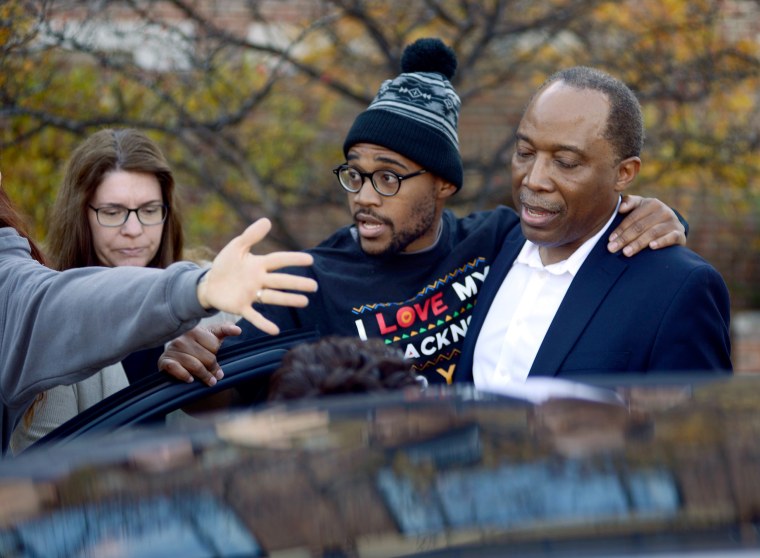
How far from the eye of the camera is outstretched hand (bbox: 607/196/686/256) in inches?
127

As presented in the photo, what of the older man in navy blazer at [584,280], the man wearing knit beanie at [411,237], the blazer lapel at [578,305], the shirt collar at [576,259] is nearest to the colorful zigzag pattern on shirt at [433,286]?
the man wearing knit beanie at [411,237]

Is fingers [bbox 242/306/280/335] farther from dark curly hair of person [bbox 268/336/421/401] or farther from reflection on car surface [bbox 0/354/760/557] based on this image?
reflection on car surface [bbox 0/354/760/557]

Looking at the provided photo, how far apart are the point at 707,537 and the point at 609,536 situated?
5.4 inches

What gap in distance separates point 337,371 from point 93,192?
6.51 ft

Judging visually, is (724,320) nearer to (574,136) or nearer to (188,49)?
(574,136)

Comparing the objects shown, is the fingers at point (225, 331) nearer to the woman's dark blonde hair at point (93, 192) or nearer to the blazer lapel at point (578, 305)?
the blazer lapel at point (578, 305)

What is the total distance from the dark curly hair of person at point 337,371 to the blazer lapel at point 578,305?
2.90ft

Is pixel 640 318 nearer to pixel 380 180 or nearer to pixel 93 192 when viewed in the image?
pixel 380 180

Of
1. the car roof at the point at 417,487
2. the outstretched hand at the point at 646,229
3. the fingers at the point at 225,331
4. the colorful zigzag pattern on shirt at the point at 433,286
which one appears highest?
the outstretched hand at the point at 646,229

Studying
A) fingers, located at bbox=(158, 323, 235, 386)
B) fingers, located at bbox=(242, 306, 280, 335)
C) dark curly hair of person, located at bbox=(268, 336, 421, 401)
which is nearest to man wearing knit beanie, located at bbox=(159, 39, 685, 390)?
fingers, located at bbox=(158, 323, 235, 386)

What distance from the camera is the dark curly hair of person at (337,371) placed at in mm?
2213

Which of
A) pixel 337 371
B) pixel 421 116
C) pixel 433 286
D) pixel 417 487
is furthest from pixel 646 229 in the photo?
pixel 417 487

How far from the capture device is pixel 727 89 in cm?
714

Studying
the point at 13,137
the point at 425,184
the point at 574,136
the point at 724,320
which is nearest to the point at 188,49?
A: the point at 13,137
